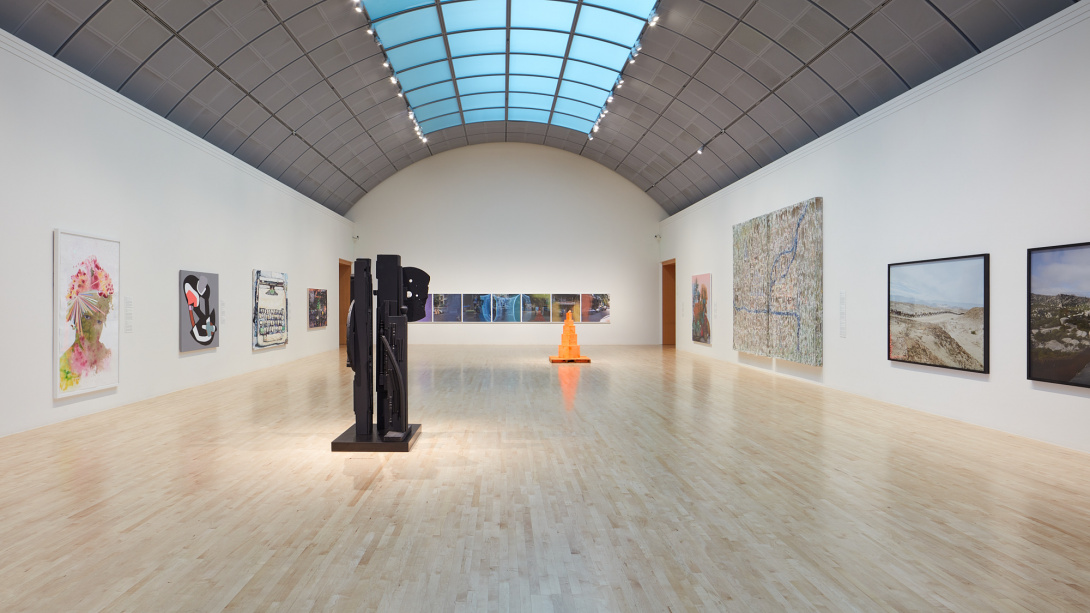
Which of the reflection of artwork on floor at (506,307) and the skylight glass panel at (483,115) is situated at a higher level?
the skylight glass panel at (483,115)

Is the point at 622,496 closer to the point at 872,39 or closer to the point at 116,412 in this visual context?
the point at 116,412

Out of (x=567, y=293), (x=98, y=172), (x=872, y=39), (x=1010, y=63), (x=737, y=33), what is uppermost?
(x=737, y=33)

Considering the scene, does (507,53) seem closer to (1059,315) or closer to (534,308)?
(534,308)

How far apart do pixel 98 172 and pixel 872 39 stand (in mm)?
14515

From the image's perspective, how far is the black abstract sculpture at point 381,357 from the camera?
7746 mm

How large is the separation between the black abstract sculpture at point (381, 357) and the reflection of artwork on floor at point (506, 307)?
1882 cm

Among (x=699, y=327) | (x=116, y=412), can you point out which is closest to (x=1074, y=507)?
(x=116, y=412)

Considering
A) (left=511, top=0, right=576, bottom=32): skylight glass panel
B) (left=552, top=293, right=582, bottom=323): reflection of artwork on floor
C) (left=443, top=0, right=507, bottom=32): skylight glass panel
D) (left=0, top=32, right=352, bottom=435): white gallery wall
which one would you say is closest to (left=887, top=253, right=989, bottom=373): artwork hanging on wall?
(left=511, top=0, right=576, bottom=32): skylight glass panel

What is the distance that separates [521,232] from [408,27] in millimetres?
12351

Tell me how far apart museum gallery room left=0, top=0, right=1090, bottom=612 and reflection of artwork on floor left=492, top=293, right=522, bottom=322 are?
510 centimetres

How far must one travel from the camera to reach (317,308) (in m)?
21.8

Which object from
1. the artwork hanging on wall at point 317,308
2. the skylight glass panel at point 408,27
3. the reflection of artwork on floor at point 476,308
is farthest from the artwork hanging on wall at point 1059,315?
the reflection of artwork on floor at point 476,308

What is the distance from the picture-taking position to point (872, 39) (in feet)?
36.6

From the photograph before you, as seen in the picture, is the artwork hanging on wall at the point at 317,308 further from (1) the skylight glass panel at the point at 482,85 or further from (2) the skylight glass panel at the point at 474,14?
(2) the skylight glass panel at the point at 474,14
